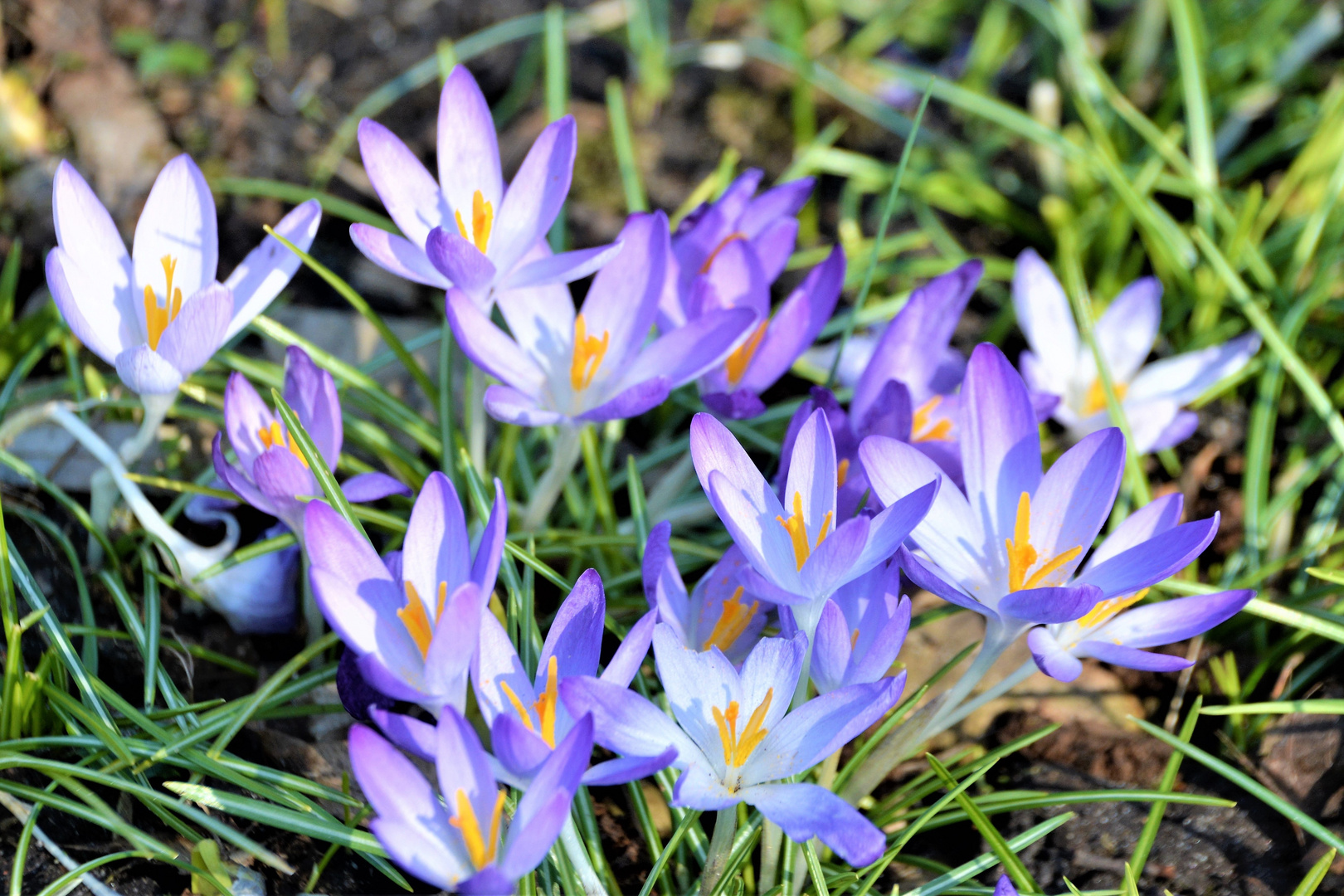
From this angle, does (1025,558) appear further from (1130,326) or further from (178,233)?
(178,233)

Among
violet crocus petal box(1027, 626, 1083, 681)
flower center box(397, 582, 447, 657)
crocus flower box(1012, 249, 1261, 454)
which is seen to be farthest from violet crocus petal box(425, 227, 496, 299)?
crocus flower box(1012, 249, 1261, 454)

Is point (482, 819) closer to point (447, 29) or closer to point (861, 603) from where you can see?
point (861, 603)

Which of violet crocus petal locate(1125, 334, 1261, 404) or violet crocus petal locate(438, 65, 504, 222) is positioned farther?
violet crocus petal locate(1125, 334, 1261, 404)

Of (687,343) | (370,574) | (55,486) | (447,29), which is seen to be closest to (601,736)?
(370,574)

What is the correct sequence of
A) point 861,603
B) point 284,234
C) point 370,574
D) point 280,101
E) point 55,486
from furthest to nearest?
point 280,101 < point 55,486 < point 284,234 < point 861,603 < point 370,574

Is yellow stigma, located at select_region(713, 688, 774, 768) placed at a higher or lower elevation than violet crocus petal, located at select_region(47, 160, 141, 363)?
lower

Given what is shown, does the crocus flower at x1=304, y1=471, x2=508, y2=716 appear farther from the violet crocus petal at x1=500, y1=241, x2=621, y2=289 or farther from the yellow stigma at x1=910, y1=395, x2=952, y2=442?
the yellow stigma at x1=910, y1=395, x2=952, y2=442
